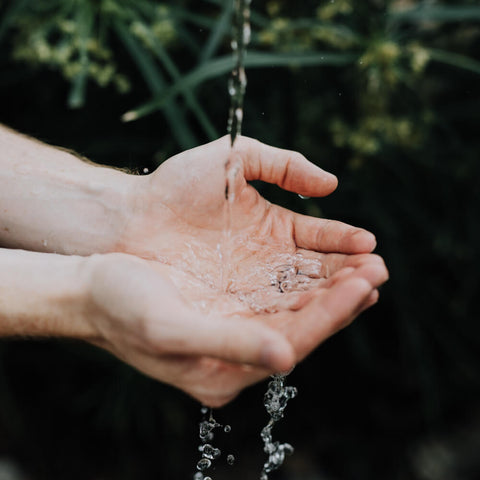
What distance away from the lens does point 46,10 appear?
1322 millimetres

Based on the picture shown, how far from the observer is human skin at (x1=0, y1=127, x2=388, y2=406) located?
2.28 ft

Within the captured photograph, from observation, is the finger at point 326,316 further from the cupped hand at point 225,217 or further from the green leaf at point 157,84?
the green leaf at point 157,84

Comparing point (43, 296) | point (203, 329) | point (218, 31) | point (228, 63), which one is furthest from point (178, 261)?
point (218, 31)

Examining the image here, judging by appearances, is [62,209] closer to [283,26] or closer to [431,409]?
[283,26]

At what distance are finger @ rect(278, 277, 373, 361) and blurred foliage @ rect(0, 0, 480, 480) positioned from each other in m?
0.60

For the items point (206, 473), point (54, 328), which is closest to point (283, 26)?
point (54, 328)

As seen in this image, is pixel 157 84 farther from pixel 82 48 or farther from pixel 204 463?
pixel 204 463

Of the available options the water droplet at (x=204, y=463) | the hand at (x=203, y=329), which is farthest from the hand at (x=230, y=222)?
the water droplet at (x=204, y=463)

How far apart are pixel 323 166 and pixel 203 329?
0.96 m

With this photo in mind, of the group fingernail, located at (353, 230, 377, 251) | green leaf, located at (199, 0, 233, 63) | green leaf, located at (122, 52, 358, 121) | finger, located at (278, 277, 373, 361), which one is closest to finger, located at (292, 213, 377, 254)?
fingernail, located at (353, 230, 377, 251)

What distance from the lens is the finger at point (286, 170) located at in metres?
0.97

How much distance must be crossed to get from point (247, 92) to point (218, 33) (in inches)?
9.2

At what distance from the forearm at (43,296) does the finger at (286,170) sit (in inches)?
13.6

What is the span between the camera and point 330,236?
94cm
